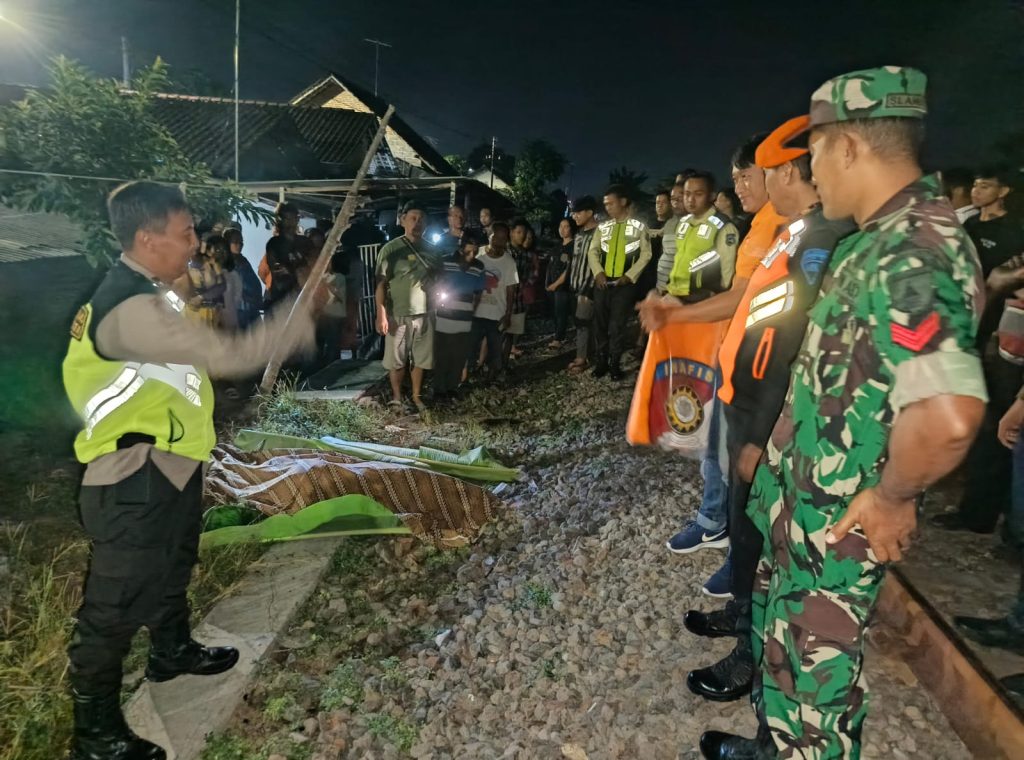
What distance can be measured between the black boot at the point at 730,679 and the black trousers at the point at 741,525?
0.41ft

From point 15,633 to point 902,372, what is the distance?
350 cm

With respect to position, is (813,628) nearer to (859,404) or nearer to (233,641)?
(859,404)

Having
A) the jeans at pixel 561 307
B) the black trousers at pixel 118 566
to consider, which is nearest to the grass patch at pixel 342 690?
the black trousers at pixel 118 566

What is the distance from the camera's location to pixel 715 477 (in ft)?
11.3

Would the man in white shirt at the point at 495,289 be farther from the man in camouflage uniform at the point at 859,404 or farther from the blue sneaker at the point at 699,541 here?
the man in camouflage uniform at the point at 859,404

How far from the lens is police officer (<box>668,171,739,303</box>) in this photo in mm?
5387

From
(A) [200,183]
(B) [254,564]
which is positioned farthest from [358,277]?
(B) [254,564]

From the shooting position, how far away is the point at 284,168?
17859mm

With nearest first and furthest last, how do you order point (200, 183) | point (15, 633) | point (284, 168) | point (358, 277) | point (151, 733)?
point (151, 733)
point (15, 633)
point (200, 183)
point (358, 277)
point (284, 168)

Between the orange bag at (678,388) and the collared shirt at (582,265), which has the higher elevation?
the collared shirt at (582,265)

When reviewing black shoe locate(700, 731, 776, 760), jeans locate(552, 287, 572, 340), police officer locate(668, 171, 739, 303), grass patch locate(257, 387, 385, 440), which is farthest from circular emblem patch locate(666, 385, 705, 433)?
jeans locate(552, 287, 572, 340)

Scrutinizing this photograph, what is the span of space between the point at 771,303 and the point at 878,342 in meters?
0.69

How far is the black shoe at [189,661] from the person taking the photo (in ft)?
8.46

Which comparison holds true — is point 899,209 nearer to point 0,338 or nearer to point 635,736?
point 635,736
